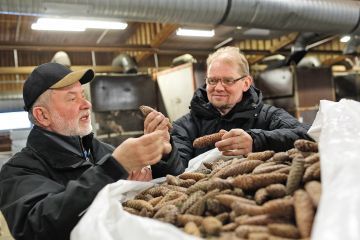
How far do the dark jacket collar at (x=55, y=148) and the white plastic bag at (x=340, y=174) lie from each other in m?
1.02

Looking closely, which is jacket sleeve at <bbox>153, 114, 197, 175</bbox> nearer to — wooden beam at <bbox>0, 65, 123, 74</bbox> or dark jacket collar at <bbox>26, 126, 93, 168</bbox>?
dark jacket collar at <bbox>26, 126, 93, 168</bbox>

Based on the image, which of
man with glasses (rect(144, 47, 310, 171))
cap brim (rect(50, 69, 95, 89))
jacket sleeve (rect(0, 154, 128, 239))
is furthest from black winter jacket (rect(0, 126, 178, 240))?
man with glasses (rect(144, 47, 310, 171))

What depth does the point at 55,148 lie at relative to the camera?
1713mm

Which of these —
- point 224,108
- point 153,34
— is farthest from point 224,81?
point 153,34

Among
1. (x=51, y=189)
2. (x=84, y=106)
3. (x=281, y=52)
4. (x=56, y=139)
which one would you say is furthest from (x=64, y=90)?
(x=281, y=52)

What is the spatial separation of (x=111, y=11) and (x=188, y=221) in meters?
3.23

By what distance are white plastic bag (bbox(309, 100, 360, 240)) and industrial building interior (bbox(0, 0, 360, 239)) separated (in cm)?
307

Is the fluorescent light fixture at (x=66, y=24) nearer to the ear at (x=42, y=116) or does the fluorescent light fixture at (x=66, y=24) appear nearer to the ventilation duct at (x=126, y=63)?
the ventilation duct at (x=126, y=63)

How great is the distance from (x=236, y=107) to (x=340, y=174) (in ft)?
4.44

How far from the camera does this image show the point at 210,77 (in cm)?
238

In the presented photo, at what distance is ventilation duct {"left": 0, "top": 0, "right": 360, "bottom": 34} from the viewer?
12.6 feet

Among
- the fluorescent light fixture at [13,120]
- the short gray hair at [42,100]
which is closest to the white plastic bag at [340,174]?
the short gray hair at [42,100]

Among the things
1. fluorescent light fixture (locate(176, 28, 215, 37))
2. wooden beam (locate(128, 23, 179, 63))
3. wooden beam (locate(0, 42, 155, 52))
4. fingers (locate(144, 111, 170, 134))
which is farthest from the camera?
fluorescent light fixture (locate(176, 28, 215, 37))

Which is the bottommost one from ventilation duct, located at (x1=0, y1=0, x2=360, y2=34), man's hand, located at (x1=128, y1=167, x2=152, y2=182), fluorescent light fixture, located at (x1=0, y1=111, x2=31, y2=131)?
man's hand, located at (x1=128, y1=167, x2=152, y2=182)
